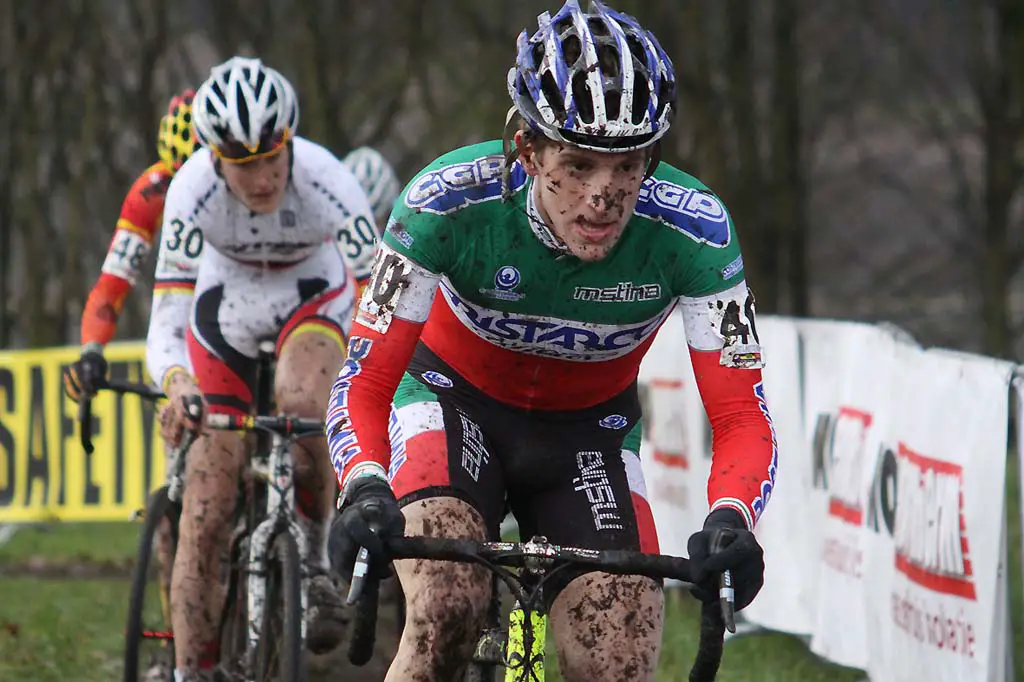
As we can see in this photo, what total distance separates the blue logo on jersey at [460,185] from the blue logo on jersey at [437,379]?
54 centimetres

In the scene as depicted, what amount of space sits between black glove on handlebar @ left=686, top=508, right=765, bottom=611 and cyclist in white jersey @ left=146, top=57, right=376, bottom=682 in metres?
3.10

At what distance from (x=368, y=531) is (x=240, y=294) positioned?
3734mm

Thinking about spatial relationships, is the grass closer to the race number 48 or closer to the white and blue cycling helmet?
the race number 48

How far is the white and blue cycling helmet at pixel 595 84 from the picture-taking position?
375 centimetres

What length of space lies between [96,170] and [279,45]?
2.56 metres

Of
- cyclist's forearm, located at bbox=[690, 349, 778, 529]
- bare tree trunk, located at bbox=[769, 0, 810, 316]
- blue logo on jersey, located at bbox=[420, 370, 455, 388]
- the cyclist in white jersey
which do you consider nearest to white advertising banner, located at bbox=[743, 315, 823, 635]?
the cyclist in white jersey

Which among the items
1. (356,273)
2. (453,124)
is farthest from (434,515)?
(453,124)

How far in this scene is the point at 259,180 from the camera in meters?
6.60

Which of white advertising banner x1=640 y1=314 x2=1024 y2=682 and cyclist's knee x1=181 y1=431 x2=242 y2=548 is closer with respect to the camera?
white advertising banner x1=640 y1=314 x2=1024 y2=682

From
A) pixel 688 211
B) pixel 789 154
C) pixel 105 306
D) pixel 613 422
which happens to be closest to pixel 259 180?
pixel 105 306

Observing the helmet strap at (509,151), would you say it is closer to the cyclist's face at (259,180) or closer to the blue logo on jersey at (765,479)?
the blue logo on jersey at (765,479)

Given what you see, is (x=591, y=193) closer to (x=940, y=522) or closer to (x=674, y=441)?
(x=940, y=522)

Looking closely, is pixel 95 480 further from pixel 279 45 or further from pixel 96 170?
pixel 279 45

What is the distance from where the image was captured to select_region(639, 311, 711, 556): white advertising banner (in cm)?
960
